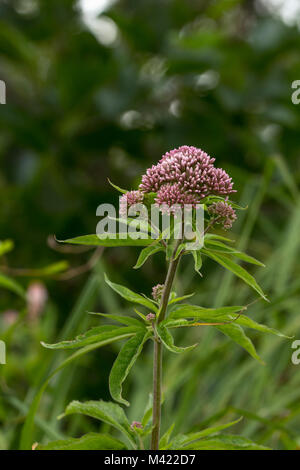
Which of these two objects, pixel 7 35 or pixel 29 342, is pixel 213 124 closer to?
pixel 7 35

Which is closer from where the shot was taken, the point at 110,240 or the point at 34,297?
the point at 110,240

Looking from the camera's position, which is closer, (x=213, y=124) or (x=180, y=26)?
(x=213, y=124)

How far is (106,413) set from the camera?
0.85 ft

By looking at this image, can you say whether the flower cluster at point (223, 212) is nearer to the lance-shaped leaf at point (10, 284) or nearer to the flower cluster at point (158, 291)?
the flower cluster at point (158, 291)

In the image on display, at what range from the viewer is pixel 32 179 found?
3.44 feet

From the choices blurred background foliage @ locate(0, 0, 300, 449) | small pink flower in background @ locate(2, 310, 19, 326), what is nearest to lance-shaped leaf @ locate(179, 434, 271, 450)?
blurred background foliage @ locate(0, 0, 300, 449)

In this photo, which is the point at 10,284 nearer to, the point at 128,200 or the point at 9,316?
the point at 128,200

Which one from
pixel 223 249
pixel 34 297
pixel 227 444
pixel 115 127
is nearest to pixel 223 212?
pixel 223 249

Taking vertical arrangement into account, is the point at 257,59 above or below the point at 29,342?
above

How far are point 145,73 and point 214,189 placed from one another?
100cm

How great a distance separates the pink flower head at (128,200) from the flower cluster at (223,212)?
1.2 inches

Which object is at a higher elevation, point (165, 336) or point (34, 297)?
point (34, 297)

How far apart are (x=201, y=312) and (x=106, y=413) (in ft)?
0.27

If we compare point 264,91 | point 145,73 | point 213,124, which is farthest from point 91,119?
point 264,91
